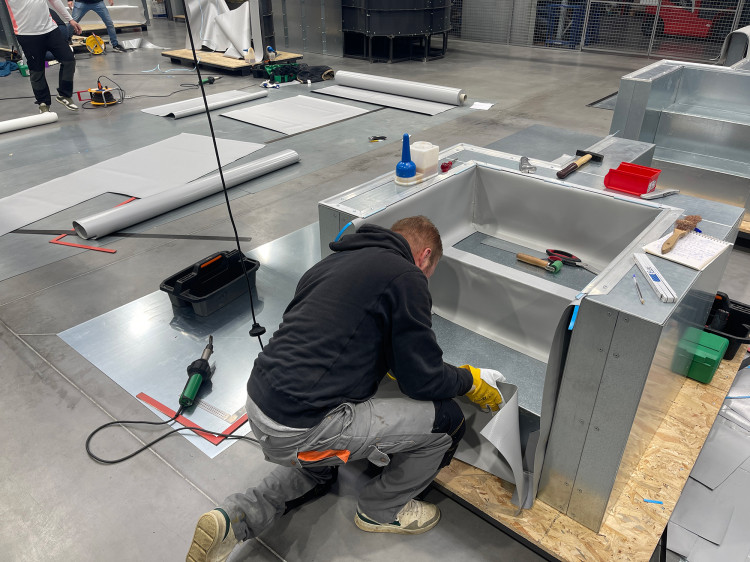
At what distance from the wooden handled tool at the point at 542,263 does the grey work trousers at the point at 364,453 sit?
105 cm

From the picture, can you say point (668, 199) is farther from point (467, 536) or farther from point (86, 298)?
point (86, 298)

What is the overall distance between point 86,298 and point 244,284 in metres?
0.93

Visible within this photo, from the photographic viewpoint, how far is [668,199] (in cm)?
220

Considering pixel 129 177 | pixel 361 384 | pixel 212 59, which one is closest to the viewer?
pixel 361 384

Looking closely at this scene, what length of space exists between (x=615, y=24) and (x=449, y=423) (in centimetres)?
1068

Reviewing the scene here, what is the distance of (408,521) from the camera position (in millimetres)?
1811

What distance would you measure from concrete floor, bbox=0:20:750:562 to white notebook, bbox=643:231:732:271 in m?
1.08

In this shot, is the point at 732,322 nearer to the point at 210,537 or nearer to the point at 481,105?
the point at 210,537

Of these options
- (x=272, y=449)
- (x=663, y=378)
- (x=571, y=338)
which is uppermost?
(x=571, y=338)

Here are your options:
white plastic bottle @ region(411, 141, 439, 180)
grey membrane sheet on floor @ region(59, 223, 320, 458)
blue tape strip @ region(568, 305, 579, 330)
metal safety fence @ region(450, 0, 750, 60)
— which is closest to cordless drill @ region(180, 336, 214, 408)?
grey membrane sheet on floor @ region(59, 223, 320, 458)

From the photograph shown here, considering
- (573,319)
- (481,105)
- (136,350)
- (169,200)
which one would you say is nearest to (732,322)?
(573,319)

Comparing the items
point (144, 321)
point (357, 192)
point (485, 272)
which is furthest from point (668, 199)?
point (144, 321)

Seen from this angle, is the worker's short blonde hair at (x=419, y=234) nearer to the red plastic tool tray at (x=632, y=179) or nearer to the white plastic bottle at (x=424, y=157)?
the white plastic bottle at (x=424, y=157)

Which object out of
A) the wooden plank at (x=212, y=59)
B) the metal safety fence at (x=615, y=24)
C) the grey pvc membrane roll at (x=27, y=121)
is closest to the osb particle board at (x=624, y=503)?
the grey pvc membrane roll at (x=27, y=121)
